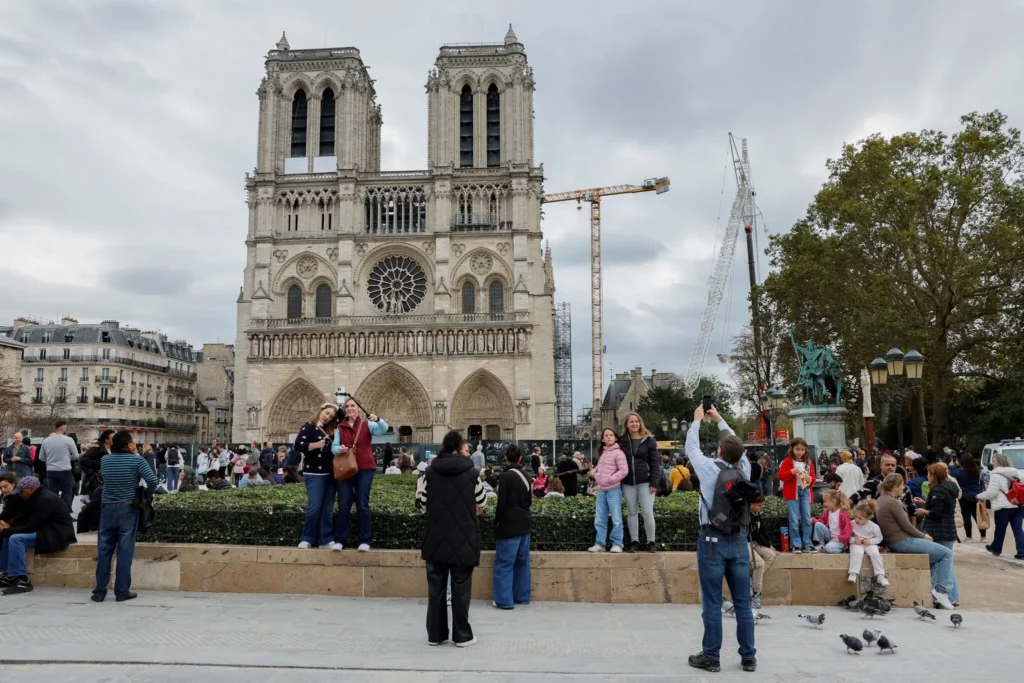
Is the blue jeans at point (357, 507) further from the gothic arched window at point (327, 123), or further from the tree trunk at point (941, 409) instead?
the gothic arched window at point (327, 123)

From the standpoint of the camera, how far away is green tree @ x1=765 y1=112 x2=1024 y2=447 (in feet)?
79.3

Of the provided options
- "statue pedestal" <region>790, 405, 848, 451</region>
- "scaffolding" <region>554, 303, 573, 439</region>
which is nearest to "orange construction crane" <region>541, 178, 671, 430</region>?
"scaffolding" <region>554, 303, 573, 439</region>

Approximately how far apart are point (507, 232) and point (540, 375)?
7772mm

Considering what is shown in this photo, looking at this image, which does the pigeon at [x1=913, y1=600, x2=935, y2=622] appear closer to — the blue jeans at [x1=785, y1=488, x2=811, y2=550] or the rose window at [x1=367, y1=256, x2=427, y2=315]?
the blue jeans at [x1=785, y1=488, x2=811, y2=550]

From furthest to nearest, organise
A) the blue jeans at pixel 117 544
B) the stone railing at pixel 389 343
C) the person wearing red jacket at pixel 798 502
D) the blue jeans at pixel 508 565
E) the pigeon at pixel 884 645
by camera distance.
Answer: the stone railing at pixel 389 343 → the person wearing red jacket at pixel 798 502 → the blue jeans at pixel 117 544 → the blue jeans at pixel 508 565 → the pigeon at pixel 884 645

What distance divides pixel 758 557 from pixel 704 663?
7.27ft

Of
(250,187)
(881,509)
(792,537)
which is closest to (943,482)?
(881,509)

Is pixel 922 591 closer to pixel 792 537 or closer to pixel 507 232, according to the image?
pixel 792 537

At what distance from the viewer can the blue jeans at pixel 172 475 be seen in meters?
17.7

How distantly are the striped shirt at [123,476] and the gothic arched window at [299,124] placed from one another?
39.3 metres

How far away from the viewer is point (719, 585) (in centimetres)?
Result: 512

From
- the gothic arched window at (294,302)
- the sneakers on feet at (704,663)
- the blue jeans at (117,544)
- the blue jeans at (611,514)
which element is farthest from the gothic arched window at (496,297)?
the sneakers on feet at (704,663)

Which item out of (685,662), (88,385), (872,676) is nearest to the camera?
(872,676)

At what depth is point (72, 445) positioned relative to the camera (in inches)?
417
